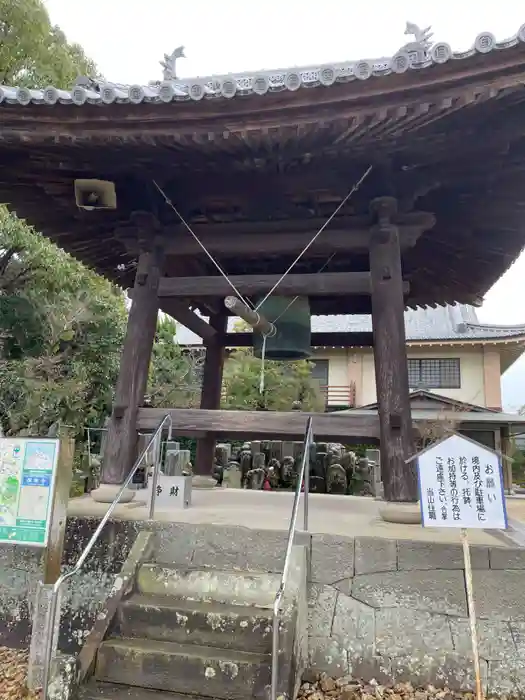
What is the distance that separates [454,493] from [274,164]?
115 inches

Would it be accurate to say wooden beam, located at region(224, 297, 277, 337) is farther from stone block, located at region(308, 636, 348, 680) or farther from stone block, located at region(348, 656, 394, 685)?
stone block, located at region(348, 656, 394, 685)

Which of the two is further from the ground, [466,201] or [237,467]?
[466,201]

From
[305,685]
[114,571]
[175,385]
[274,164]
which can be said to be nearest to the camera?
[305,685]

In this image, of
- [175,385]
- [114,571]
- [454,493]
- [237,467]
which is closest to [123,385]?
[114,571]

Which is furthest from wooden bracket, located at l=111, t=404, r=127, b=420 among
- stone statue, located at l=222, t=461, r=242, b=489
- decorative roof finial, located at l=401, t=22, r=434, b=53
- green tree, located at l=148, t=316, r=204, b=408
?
stone statue, located at l=222, t=461, r=242, b=489

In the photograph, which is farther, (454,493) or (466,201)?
(466,201)

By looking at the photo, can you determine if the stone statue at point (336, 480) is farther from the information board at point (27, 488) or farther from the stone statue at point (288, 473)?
the information board at point (27, 488)

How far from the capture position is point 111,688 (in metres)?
2.76

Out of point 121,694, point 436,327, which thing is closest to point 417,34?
point 121,694

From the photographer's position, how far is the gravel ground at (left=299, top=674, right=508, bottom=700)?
2994mm

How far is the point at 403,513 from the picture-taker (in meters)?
3.78

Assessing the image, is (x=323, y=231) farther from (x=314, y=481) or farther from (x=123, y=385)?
(x=314, y=481)

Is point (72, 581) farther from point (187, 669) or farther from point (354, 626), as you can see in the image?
point (354, 626)

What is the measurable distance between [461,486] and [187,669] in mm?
1852
